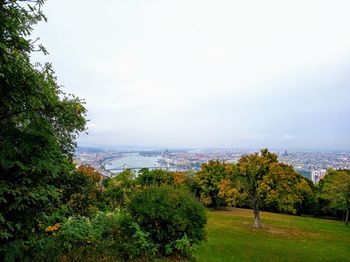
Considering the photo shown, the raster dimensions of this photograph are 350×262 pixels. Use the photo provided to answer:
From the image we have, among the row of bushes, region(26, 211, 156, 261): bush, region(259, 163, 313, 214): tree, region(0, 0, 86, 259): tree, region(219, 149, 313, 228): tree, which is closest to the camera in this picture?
region(0, 0, 86, 259): tree

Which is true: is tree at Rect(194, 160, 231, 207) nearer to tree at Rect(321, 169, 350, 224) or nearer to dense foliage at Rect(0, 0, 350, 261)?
tree at Rect(321, 169, 350, 224)

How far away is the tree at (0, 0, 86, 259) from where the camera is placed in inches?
215

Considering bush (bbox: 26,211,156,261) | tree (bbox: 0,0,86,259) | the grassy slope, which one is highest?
tree (bbox: 0,0,86,259)

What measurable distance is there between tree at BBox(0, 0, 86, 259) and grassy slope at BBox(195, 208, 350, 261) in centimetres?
957

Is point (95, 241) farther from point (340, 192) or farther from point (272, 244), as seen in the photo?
point (340, 192)

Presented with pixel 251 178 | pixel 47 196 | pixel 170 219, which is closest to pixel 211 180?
pixel 251 178

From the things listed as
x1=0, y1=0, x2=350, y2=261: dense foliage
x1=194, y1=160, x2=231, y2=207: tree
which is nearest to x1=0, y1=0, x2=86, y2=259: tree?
x1=0, y1=0, x2=350, y2=261: dense foliage

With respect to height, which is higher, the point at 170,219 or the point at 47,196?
the point at 47,196

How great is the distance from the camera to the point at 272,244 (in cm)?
2202

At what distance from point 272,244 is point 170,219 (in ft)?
51.7

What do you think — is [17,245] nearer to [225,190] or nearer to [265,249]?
[265,249]

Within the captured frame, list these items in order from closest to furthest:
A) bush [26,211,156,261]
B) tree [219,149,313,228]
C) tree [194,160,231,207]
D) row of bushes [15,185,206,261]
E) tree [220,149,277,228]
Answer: bush [26,211,156,261], row of bushes [15,185,206,261], tree [219,149,313,228], tree [220,149,277,228], tree [194,160,231,207]

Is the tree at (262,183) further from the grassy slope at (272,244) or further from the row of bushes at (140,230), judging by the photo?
the row of bushes at (140,230)

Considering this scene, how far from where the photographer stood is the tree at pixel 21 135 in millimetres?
5457
